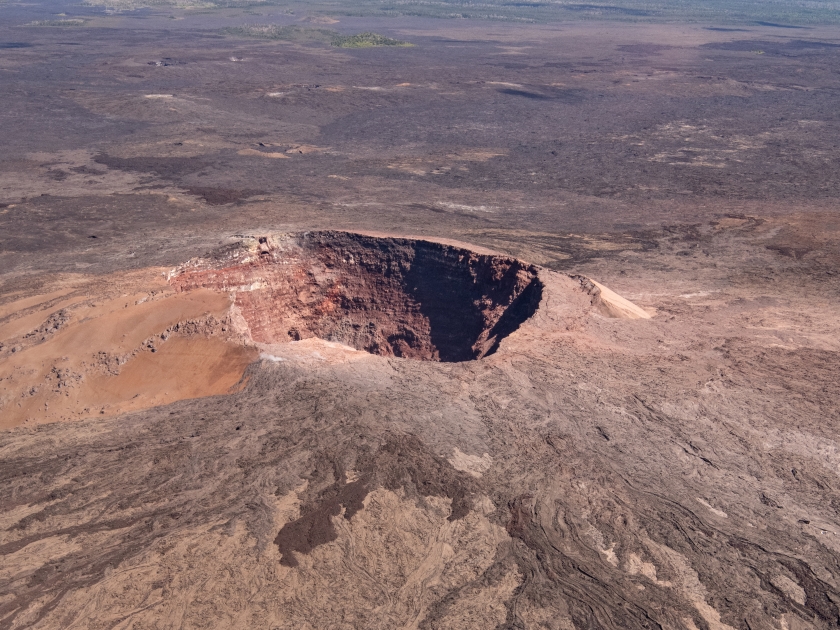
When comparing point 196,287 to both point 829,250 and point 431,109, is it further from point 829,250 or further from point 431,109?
point 431,109

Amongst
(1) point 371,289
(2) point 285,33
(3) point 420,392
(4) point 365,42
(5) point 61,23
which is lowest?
(5) point 61,23

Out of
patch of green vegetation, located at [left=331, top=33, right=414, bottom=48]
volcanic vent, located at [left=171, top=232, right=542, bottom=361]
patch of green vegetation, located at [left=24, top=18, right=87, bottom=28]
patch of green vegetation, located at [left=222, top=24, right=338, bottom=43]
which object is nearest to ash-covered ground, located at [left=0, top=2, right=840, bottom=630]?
→ volcanic vent, located at [left=171, top=232, right=542, bottom=361]

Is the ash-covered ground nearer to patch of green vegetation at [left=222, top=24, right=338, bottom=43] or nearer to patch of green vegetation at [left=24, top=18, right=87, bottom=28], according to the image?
patch of green vegetation at [left=222, top=24, right=338, bottom=43]

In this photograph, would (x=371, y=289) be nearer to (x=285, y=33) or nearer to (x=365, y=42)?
(x=365, y=42)

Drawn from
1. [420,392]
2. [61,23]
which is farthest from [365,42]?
[420,392]

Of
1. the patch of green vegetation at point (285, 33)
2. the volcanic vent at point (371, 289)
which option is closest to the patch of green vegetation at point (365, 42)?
the patch of green vegetation at point (285, 33)

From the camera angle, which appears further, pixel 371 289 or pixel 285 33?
pixel 285 33

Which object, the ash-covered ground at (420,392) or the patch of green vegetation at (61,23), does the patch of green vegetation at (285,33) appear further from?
the ash-covered ground at (420,392)

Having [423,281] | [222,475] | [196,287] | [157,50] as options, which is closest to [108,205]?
[196,287]
